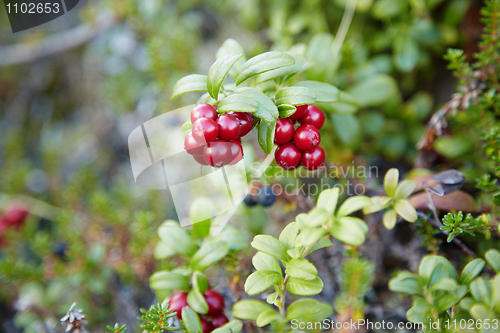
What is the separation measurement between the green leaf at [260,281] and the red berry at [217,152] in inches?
18.4

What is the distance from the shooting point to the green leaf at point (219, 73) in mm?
1201

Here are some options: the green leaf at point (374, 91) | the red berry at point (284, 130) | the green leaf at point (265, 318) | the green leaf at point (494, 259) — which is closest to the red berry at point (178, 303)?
the green leaf at point (265, 318)

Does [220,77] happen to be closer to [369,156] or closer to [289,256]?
[289,256]

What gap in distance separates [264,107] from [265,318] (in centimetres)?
82

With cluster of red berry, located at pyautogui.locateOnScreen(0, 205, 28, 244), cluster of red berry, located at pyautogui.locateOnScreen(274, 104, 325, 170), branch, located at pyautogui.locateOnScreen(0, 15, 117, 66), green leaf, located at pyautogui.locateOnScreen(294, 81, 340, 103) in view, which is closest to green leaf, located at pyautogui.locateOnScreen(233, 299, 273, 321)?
cluster of red berry, located at pyautogui.locateOnScreen(274, 104, 325, 170)

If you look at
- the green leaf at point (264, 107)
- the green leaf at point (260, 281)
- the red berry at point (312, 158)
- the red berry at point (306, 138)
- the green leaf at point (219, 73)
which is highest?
the green leaf at point (219, 73)

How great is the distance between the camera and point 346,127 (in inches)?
82.9

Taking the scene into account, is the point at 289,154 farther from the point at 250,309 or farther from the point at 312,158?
the point at 250,309

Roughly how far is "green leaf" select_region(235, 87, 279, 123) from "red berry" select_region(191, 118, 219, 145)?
6.7 inches

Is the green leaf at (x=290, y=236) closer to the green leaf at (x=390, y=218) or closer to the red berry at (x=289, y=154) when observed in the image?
the red berry at (x=289, y=154)

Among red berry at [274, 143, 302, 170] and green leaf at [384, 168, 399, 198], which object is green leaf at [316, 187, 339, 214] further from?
green leaf at [384, 168, 399, 198]

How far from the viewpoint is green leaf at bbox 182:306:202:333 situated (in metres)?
1.27

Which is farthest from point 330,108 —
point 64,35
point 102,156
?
point 64,35

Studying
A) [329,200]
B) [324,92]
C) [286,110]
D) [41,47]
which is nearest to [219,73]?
[286,110]
